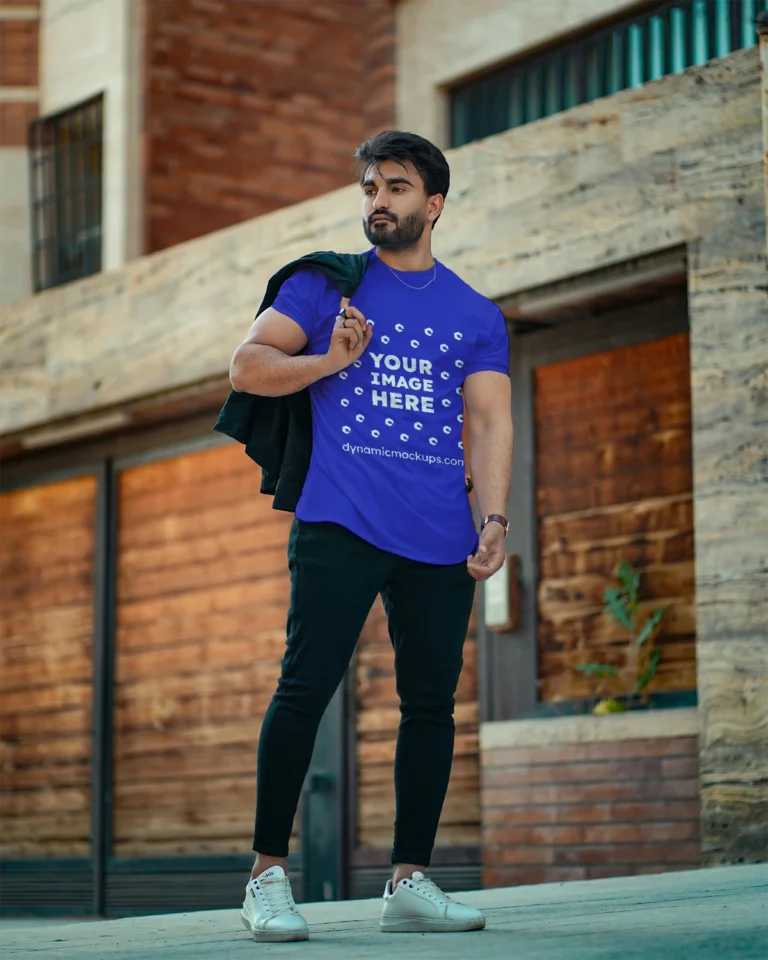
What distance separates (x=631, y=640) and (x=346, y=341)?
4.12m

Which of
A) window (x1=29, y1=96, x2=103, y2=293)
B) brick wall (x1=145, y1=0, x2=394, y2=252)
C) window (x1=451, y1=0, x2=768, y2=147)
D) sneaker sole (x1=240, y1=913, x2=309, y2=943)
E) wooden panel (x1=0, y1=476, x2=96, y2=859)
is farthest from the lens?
window (x1=29, y1=96, x2=103, y2=293)

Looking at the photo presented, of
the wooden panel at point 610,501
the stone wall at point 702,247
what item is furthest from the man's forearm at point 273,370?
the wooden panel at point 610,501

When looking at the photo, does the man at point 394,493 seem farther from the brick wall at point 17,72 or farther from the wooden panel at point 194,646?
the brick wall at point 17,72

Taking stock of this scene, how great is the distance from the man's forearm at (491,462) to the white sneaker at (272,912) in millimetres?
1022

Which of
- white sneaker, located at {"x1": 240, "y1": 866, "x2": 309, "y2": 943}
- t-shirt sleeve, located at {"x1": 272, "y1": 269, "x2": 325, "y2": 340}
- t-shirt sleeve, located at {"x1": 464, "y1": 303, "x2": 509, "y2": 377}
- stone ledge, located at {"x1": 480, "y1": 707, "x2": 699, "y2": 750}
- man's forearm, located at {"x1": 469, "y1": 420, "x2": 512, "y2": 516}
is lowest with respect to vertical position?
white sneaker, located at {"x1": 240, "y1": 866, "x2": 309, "y2": 943}

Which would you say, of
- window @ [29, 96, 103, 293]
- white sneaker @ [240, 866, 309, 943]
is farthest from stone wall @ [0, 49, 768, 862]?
white sneaker @ [240, 866, 309, 943]

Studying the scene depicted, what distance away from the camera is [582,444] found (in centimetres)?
815

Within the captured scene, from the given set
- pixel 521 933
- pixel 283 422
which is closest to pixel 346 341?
pixel 283 422

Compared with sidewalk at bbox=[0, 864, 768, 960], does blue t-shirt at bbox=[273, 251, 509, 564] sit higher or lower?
higher

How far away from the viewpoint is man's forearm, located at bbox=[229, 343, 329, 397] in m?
4.02

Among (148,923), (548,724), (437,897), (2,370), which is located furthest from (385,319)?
(2,370)

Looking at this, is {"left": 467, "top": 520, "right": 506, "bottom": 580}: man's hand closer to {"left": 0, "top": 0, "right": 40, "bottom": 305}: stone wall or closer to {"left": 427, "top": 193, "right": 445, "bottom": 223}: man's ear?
{"left": 427, "top": 193, "right": 445, "bottom": 223}: man's ear

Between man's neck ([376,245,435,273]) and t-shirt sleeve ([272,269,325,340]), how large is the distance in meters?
0.18

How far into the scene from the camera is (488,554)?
13.5ft
